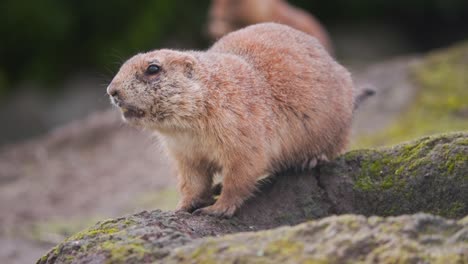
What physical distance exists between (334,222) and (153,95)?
89.2 inches

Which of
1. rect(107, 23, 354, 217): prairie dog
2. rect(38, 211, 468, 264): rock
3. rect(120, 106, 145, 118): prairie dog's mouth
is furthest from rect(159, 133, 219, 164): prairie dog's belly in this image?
rect(38, 211, 468, 264): rock

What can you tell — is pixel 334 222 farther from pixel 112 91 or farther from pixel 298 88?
pixel 298 88

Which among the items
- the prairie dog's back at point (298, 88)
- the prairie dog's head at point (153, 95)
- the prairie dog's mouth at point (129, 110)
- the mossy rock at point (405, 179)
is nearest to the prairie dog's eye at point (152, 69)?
the prairie dog's head at point (153, 95)

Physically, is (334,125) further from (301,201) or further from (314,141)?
(301,201)

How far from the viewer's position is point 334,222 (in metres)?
4.16

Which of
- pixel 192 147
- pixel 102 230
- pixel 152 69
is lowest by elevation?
pixel 102 230

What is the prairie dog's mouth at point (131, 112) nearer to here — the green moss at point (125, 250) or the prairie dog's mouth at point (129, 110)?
the prairie dog's mouth at point (129, 110)

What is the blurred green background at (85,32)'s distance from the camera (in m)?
16.6

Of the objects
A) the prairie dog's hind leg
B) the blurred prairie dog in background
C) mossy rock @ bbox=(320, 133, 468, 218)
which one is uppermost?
the blurred prairie dog in background

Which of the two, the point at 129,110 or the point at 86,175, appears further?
the point at 86,175

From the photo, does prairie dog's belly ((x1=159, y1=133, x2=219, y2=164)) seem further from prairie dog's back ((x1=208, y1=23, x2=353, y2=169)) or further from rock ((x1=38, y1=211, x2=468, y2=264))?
rock ((x1=38, y1=211, x2=468, y2=264))

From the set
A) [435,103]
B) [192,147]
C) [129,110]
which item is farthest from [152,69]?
[435,103]

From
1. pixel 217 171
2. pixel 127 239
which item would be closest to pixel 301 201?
pixel 217 171

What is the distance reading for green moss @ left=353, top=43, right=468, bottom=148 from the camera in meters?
10.8
